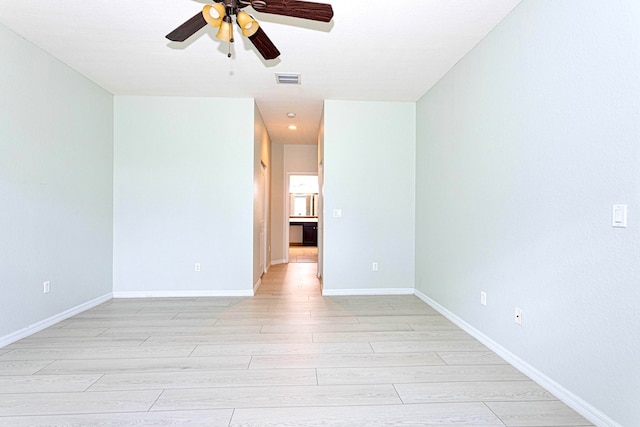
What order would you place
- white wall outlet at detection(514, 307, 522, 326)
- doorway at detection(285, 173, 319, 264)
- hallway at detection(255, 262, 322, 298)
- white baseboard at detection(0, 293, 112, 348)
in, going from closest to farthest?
white wall outlet at detection(514, 307, 522, 326), white baseboard at detection(0, 293, 112, 348), hallway at detection(255, 262, 322, 298), doorway at detection(285, 173, 319, 264)

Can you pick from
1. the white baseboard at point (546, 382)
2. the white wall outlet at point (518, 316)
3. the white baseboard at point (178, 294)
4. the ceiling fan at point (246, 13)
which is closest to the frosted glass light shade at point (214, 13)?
the ceiling fan at point (246, 13)

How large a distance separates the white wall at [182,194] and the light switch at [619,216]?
3.58 metres

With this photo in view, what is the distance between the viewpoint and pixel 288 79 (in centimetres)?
361

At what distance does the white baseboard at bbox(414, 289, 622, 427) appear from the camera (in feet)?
5.50

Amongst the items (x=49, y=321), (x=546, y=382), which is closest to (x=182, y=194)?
(x=49, y=321)

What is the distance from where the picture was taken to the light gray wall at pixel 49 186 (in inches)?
106

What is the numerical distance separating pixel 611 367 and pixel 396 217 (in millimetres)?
2932

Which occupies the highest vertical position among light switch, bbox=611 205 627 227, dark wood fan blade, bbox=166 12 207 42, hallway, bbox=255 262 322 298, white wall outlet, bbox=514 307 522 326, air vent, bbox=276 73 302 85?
air vent, bbox=276 73 302 85

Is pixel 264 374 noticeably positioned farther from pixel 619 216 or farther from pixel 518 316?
pixel 619 216

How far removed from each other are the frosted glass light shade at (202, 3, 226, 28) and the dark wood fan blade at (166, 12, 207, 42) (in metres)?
0.15

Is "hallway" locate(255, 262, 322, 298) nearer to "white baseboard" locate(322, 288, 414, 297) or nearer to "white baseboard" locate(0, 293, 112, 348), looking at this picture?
"white baseboard" locate(322, 288, 414, 297)

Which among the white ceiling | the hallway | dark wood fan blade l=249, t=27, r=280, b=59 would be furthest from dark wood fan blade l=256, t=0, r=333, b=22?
the hallway

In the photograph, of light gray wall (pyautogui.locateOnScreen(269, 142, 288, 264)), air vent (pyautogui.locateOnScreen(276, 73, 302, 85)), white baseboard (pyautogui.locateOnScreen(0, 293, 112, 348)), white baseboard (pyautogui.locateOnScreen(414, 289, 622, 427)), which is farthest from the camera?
light gray wall (pyautogui.locateOnScreen(269, 142, 288, 264))

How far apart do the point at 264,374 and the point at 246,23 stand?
2182 millimetres
